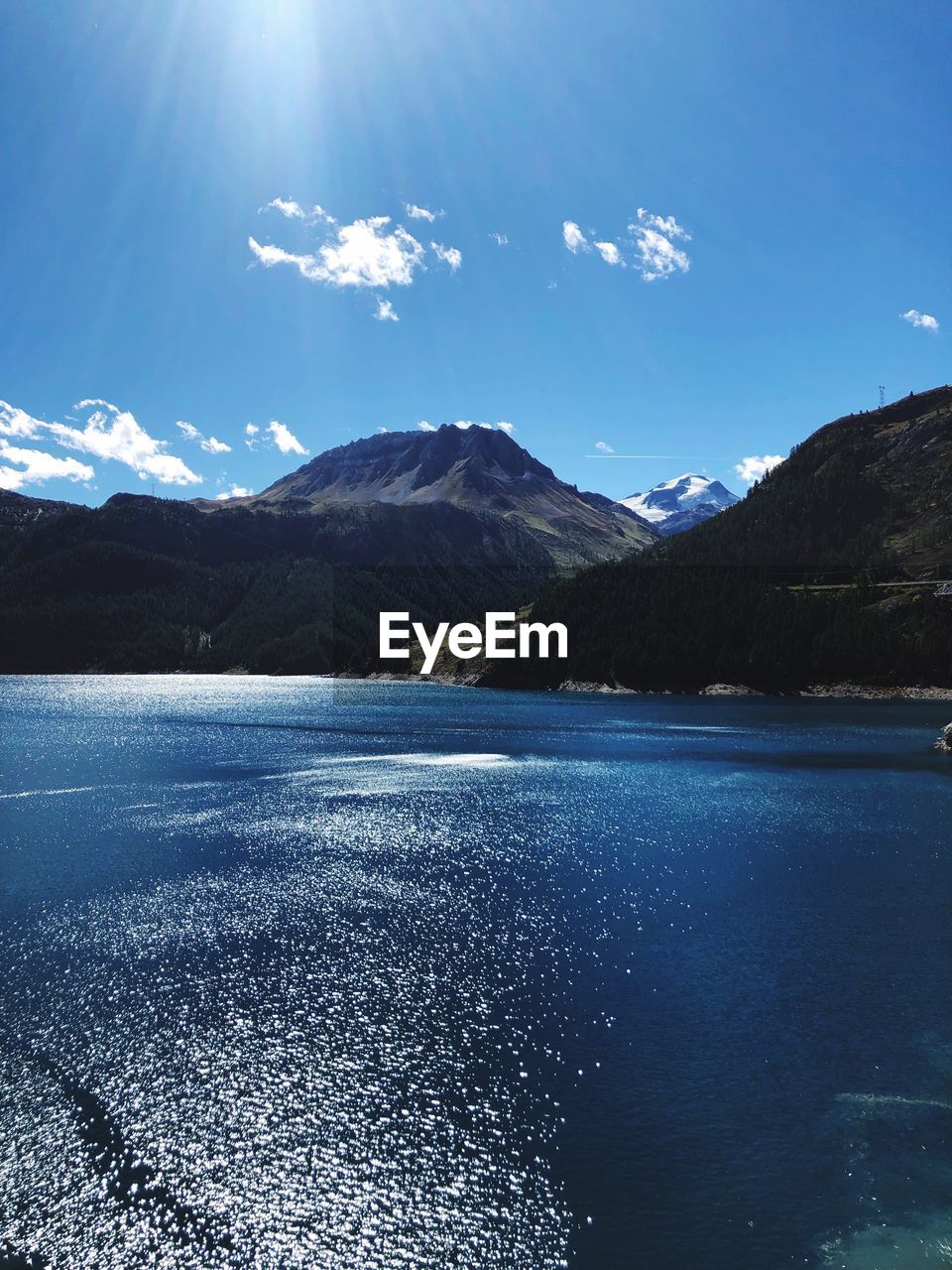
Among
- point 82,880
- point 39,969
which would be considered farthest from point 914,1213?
point 82,880

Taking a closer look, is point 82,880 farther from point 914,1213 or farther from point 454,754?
point 454,754

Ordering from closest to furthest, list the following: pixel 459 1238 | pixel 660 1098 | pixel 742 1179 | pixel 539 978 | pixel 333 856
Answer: pixel 459 1238, pixel 742 1179, pixel 660 1098, pixel 539 978, pixel 333 856

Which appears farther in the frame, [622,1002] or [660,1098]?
[622,1002]

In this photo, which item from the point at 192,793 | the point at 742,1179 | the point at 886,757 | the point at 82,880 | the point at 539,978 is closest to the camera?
the point at 742,1179

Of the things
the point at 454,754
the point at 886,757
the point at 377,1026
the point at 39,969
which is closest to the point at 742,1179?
the point at 377,1026

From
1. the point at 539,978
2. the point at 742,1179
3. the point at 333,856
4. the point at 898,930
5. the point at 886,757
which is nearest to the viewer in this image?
the point at 742,1179

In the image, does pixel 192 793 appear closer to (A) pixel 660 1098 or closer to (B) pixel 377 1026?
(B) pixel 377 1026
